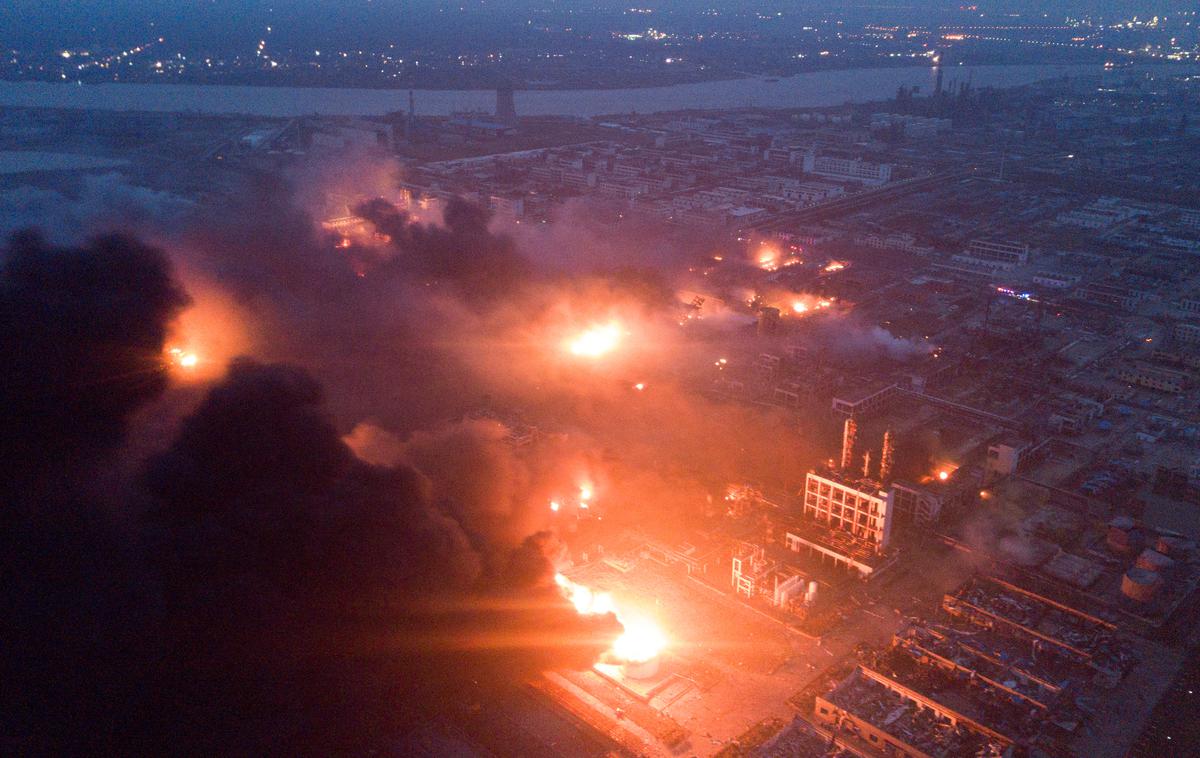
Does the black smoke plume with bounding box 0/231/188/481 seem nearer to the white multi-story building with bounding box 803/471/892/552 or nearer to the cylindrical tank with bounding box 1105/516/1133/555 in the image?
the white multi-story building with bounding box 803/471/892/552

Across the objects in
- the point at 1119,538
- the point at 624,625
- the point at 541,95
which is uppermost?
the point at 541,95

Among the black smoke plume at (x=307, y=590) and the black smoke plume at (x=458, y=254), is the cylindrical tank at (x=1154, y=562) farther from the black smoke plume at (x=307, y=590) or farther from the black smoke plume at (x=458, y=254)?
the black smoke plume at (x=458, y=254)

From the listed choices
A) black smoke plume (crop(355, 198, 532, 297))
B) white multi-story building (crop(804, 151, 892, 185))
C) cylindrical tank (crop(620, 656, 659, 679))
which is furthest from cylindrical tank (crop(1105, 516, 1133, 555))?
white multi-story building (crop(804, 151, 892, 185))

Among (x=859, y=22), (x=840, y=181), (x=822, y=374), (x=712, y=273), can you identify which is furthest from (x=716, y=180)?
(x=859, y=22)

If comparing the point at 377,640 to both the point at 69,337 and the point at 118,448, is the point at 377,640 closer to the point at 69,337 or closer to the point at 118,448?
the point at 118,448

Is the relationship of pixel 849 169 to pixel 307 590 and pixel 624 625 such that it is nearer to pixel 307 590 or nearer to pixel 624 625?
pixel 624 625

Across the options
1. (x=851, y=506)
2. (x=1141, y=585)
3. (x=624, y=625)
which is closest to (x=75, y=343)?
(x=624, y=625)
